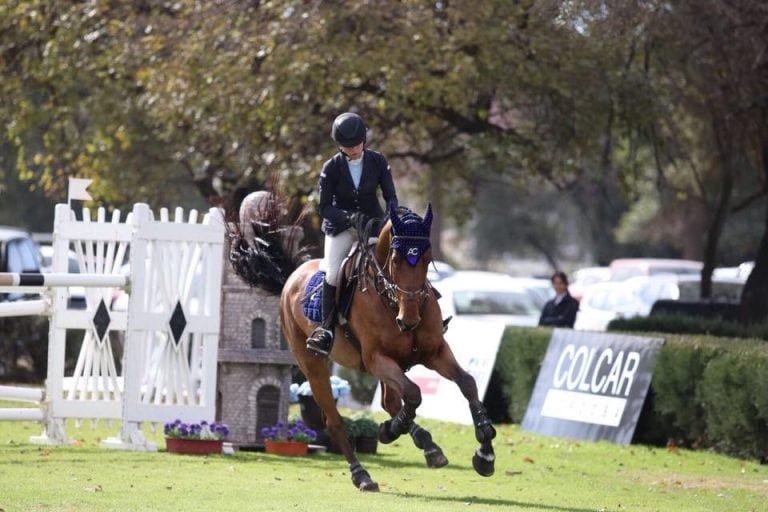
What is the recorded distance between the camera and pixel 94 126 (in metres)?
23.8

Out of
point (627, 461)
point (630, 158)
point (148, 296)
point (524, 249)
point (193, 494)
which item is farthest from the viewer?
→ point (524, 249)

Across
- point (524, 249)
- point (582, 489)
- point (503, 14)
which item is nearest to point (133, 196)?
point (503, 14)

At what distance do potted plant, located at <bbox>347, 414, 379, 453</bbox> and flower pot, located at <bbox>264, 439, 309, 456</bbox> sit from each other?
52cm

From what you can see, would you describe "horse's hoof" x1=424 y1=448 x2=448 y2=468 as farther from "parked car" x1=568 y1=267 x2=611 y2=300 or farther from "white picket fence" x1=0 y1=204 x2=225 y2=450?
"parked car" x1=568 y1=267 x2=611 y2=300

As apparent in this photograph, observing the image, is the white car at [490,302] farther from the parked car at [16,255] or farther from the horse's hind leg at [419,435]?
the horse's hind leg at [419,435]

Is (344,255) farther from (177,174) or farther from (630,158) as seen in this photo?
(177,174)

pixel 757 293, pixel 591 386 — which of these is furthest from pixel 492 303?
pixel 591 386

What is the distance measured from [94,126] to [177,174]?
3.04m

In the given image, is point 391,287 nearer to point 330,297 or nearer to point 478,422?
point 330,297

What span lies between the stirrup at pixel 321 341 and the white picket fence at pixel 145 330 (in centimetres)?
269

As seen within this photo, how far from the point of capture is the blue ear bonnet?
9875mm

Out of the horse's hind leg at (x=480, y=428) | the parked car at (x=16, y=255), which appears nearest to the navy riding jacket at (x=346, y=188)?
the horse's hind leg at (x=480, y=428)

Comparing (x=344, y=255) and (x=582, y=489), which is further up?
(x=344, y=255)

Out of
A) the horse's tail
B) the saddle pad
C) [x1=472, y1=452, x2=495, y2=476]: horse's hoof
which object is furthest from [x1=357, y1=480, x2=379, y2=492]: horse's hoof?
the horse's tail
